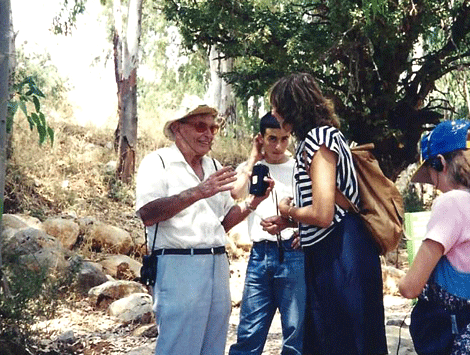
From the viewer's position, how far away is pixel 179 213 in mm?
3336

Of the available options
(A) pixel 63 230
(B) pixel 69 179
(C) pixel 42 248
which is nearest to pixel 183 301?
(C) pixel 42 248

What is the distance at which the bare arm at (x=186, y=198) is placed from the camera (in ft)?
10.5

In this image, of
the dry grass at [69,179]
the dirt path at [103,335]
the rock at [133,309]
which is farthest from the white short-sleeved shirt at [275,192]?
the dry grass at [69,179]

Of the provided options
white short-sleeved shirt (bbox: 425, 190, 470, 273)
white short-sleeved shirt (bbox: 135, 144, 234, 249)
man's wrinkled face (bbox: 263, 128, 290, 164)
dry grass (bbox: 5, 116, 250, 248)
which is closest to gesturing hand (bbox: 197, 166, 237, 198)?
white short-sleeved shirt (bbox: 135, 144, 234, 249)

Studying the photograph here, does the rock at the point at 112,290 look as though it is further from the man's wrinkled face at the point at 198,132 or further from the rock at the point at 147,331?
the man's wrinkled face at the point at 198,132

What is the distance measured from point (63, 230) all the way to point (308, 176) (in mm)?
7077

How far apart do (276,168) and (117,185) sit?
29.4 feet

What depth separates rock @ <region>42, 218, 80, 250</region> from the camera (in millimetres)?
9453

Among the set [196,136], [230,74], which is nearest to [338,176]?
[196,136]

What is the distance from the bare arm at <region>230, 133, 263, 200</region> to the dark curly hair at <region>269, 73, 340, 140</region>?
3.01 ft

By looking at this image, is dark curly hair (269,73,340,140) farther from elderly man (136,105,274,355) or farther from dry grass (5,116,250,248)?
dry grass (5,116,250,248)

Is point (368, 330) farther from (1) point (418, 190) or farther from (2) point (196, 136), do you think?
(1) point (418, 190)

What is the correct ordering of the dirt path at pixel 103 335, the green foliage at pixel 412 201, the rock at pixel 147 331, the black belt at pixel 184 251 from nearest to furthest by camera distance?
the black belt at pixel 184 251, the dirt path at pixel 103 335, the rock at pixel 147 331, the green foliage at pixel 412 201

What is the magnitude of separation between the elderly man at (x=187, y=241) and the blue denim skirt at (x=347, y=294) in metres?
0.57
